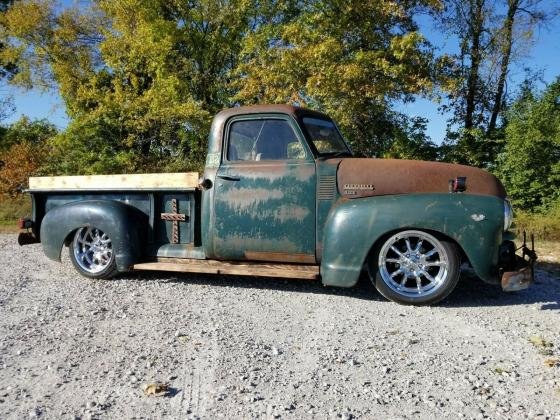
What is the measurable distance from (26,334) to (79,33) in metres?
18.3

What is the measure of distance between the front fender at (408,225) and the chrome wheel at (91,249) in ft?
8.82

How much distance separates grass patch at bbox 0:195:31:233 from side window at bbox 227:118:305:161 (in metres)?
8.15

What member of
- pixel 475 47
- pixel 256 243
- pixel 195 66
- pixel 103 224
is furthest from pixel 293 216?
pixel 195 66

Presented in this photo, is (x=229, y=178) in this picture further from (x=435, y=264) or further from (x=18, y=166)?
(x=18, y=166)

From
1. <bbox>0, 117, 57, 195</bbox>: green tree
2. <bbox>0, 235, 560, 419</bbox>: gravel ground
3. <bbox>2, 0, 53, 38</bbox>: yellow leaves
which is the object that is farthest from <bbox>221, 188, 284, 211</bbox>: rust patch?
<bbox>2, 0, 53, 38</bbox>: yellow leaves

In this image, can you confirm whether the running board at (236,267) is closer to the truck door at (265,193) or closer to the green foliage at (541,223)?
the truck door at (265,193)

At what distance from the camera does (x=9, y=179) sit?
17.7m

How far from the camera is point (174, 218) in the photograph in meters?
5.45

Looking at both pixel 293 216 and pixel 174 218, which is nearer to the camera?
A: pixel 293 216

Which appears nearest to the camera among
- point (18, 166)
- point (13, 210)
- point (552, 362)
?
point (552, 362)

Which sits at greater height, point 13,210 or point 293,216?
point 293,216

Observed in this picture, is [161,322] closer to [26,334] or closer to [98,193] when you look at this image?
[26,334]

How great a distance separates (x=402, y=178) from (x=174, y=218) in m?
2.53

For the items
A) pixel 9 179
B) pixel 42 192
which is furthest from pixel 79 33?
pixel 42 192
